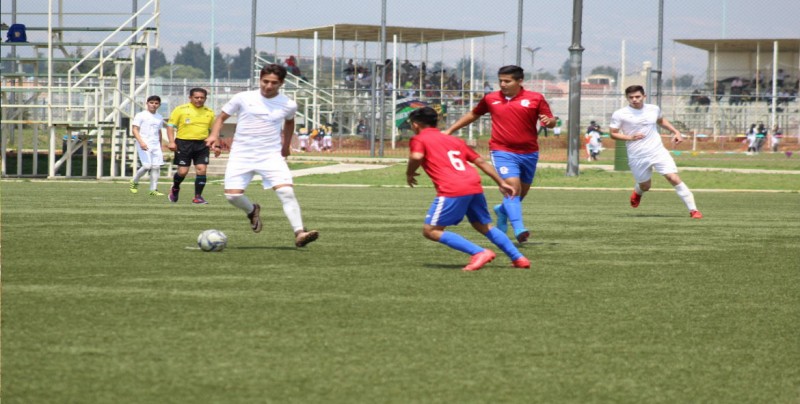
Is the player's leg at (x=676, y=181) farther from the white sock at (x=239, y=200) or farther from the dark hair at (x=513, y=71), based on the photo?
the white sock at (x=239, y=200)

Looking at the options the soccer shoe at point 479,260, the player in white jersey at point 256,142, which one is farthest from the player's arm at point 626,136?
the soccer shoe at point 479,260

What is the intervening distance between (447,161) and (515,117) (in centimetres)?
295

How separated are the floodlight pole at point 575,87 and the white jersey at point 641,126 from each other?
1228 cm

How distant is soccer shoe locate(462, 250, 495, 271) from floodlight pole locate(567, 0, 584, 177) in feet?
66.5

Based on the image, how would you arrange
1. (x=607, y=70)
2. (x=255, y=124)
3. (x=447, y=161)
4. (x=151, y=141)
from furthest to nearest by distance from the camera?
1. (x=607, y=70)
2. (x=151, y=141)
3. (x=255, y=124)
4. (x=447, y=161)

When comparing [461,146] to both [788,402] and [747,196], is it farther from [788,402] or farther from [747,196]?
[747,196]

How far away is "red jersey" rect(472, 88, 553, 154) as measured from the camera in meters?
12.0

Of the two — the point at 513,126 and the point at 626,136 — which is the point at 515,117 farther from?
the point at 626,136

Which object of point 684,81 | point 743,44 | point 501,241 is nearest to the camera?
point 501,241

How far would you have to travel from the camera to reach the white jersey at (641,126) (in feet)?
55.0

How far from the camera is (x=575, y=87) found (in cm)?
2942

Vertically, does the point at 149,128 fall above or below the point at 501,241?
above

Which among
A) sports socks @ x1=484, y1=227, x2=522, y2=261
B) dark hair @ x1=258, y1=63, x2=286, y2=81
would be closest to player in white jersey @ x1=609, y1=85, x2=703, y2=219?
dark hair @ x1=258, y1=63, x2=286, y2=81

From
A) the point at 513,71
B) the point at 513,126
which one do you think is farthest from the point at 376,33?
the point at 513,71
